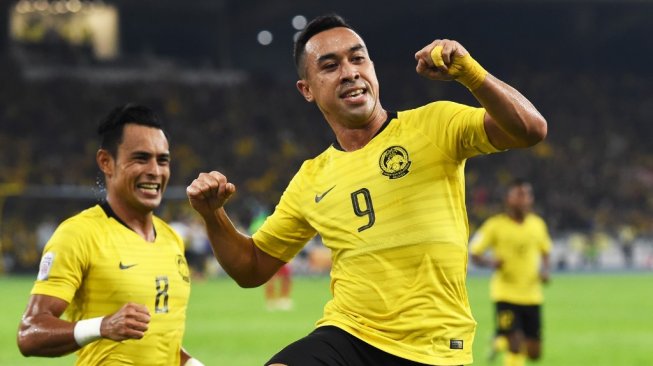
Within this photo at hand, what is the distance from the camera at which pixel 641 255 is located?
123 ft

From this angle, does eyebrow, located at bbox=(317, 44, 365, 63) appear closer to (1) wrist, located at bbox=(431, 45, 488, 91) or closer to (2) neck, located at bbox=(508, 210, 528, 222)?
(1) wrist, located at bbox=(431, 45, 488, 91)

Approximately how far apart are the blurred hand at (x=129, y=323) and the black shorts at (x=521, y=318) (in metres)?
8.99

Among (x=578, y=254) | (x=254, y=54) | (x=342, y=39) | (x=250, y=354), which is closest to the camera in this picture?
(x=342, y=39)

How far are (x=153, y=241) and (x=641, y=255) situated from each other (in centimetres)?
3368

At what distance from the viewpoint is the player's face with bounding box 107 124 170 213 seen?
5.65 metres

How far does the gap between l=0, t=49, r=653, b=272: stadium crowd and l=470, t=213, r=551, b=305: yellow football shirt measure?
21624 millimetres

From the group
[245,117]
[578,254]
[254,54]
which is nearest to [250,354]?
[578,254]

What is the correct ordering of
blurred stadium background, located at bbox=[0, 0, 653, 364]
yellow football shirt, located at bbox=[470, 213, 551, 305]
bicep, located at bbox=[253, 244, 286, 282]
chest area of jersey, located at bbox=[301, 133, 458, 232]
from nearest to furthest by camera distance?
chest area of jersey, located at bbox=[301, 133, 458, 232], bicep, located at bbox=[253, 244, 286, 282], yellow football shirt, located at bbox=[470, 213, 551, 305], blurred stadium background, located at bbox=[0, 0, 653, 364]

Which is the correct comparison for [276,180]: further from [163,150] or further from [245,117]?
[163,150]

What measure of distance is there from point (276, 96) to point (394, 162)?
4062 centimetres

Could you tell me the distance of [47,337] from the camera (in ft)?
16.2

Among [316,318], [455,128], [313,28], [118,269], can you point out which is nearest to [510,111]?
[455,128]

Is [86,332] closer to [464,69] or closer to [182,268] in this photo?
[182,268]

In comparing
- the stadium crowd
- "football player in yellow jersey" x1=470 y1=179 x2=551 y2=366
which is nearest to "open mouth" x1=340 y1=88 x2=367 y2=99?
"football player in yellow jersey" x1=470 y1=179 x2=551 y2=366
